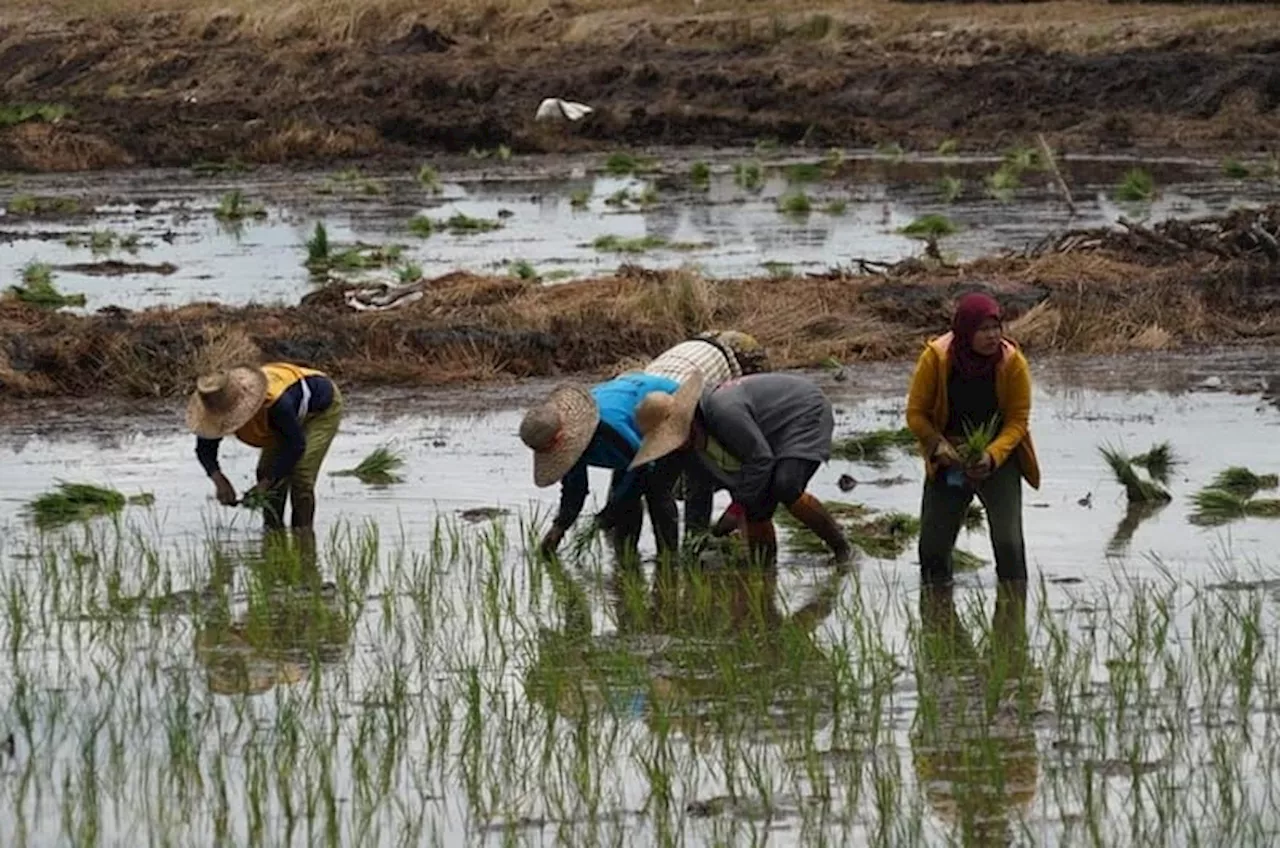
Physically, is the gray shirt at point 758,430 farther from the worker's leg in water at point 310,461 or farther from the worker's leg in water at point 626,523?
the worker's leg in water at point 310,461

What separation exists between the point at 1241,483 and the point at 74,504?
511cm

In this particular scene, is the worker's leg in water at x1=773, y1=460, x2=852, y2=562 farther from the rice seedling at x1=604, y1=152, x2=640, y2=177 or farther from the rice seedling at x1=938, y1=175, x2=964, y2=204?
the rice seedling at x1=604, y1=152, x2=640, y2=177

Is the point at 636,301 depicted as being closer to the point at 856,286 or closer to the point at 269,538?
the point at 856,286

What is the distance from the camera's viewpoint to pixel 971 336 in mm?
8734

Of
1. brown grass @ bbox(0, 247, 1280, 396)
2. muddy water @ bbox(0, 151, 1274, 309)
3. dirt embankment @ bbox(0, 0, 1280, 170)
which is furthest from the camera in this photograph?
dirt embankment @ bbox(0, 0, 1280, 170)

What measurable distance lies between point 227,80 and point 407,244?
27.0m

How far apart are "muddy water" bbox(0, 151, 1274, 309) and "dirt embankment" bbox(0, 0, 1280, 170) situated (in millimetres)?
2901

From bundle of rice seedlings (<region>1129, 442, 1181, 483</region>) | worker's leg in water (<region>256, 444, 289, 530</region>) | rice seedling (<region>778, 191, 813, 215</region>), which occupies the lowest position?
worker's leg in water (<region>256, 444, 289, 530</region>)

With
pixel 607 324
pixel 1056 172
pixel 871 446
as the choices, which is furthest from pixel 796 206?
pixel 871 446

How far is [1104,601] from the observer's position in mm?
9094

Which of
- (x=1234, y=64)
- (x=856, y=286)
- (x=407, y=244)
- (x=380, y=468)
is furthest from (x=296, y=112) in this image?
(x=380, y=468)

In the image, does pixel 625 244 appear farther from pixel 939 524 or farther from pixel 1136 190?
pixel 939 524

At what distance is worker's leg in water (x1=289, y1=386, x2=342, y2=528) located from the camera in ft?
34.5

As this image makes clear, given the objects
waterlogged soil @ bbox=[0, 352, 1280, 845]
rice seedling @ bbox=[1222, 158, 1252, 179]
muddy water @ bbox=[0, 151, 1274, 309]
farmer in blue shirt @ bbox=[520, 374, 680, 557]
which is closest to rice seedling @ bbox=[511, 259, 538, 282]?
muddy water @ bbox=[0, 151, 1274, 309]
